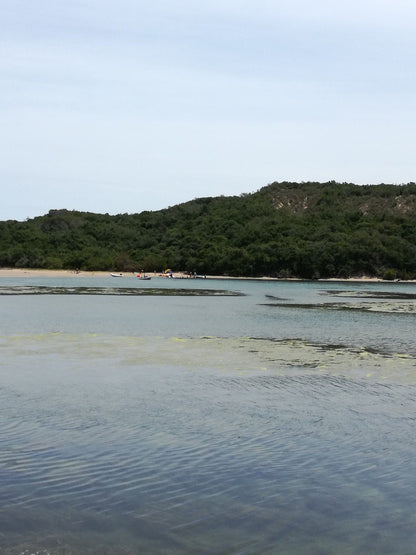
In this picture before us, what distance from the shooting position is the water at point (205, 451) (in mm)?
9211

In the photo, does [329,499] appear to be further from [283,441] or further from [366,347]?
[366,347]

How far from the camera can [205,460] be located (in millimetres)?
12711

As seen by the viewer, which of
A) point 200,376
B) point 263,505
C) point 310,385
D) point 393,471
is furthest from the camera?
point 200,376

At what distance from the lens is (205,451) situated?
13.3 meters

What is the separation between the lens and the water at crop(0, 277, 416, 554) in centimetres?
921

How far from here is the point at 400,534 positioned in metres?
9.31

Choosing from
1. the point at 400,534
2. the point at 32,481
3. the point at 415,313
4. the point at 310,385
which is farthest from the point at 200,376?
the point at 415,313

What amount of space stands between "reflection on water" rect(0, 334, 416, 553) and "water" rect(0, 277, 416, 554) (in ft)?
0.12

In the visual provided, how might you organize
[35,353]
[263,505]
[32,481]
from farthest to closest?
[35,353] < [32,481] < [263,505]

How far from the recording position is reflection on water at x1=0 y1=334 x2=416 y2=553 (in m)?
9.17

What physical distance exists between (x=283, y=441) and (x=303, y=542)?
210 inches

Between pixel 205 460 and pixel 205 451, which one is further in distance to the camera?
pixel 205 451

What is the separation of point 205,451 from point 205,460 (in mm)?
633

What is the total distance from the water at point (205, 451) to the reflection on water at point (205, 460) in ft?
0.12
